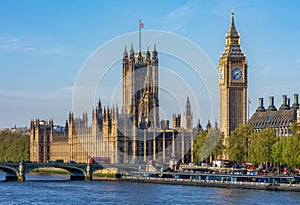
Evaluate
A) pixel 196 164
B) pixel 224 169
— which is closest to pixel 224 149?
pixel 196 164

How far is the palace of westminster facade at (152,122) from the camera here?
14138 cm

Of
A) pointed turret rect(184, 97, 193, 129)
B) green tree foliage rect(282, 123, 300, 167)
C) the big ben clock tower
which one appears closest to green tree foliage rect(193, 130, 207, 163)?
the big ben clock tower

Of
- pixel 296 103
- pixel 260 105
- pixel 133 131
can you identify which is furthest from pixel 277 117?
pixel 133 131

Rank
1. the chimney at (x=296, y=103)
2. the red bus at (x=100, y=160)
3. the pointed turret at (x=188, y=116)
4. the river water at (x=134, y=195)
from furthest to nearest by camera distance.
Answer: the pointed turret at (x=188, y=116), the chimney at (x=296, y=103), the red bus at (x=100, y=160), the river water at (x=134, y=195)

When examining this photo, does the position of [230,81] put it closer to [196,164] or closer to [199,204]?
[196,164]

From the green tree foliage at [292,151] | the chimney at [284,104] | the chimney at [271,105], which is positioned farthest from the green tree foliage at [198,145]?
the green tree foliage at [292,151]

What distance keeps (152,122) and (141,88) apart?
9931mm

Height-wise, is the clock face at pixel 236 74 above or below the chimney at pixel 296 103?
above

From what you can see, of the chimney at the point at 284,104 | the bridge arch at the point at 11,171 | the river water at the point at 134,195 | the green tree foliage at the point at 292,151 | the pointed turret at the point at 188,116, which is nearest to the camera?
the river water at the point at 134,195

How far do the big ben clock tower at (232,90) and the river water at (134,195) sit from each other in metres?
38.6

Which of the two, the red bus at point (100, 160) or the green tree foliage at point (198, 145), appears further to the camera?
the green tree foliage at point (198, 145)

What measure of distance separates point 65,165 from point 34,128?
57.7 metres

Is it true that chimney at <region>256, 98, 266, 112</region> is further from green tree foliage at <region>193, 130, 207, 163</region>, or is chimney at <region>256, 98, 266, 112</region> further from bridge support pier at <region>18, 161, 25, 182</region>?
bridge support pier at <region>18, 161, 25, 182</region>

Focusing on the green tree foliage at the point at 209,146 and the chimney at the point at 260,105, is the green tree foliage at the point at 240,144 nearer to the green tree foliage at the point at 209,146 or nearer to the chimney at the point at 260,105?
the green tree foliage at the point at 209,146
